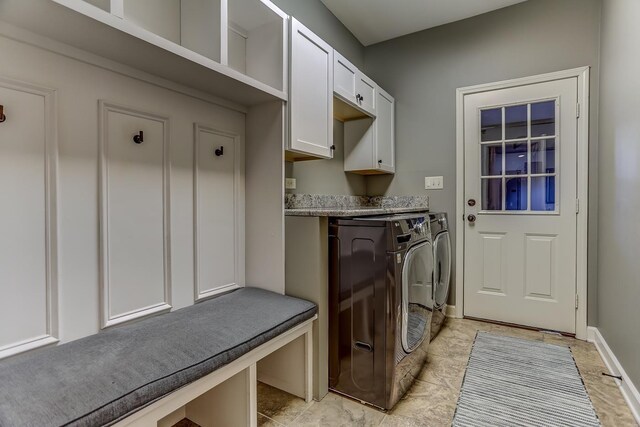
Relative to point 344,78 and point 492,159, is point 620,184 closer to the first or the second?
point 492,159

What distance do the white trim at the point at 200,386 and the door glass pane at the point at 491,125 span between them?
2201 millimetres

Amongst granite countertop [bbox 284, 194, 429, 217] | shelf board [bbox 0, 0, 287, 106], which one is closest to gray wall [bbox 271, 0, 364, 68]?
shelf board [bbox 0, 0, 287, 106]

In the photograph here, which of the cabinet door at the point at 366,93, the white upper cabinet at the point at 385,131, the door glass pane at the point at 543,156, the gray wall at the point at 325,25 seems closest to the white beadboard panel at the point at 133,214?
the gray wall at the point at 325,25

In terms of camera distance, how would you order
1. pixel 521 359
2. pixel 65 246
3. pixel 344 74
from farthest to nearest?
pixel 344 74, pixel 521 359, pixel 65 246

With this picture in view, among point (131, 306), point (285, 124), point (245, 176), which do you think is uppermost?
point (285, 124)

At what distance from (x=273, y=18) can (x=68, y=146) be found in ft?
3.74

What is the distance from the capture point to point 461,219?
2756 mm

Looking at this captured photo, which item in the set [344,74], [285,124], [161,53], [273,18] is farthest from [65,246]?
[344,74]

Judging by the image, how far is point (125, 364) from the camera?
92 centimetres

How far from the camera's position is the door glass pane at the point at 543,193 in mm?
2453

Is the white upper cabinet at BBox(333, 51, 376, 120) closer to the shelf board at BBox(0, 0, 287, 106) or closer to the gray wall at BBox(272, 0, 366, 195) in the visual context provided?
the gray wall at BBox(272, 0, 366, 195)

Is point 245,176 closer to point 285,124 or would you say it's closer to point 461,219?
point 285,124

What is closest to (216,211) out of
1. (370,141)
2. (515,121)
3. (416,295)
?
(416,295)

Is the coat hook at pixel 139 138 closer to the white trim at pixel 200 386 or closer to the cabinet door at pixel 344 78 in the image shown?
the white trim at pixel 200 386
